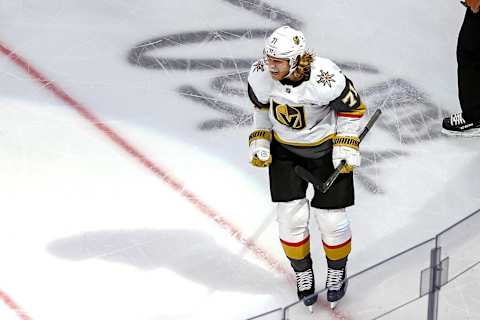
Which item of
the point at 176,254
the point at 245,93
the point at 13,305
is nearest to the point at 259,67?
the point at 176,254

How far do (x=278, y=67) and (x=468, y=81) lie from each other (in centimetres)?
140

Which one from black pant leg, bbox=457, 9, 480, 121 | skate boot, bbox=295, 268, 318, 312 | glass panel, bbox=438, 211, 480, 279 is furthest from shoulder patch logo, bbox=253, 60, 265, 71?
black pant leg, bbox=457, 9, 480, 121

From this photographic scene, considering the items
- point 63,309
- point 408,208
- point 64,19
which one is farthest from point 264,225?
point 64,19

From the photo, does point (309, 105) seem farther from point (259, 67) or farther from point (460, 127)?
point (460, 127)

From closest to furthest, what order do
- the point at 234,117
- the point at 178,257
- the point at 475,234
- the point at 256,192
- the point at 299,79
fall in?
the point at 475,234
the point at 299,79
the point at 178,257
the point at 256,192
the point at 234,117

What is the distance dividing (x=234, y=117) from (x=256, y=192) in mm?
512

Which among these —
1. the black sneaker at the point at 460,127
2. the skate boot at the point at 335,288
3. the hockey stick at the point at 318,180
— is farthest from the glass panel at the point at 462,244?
the black sneaker at the point at 460,127

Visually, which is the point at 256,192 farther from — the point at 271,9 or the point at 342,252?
the point at 271,9

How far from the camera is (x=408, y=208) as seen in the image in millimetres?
4586

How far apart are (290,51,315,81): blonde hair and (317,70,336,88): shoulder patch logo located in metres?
0.04

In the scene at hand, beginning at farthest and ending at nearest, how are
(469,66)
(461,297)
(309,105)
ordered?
1. (469,66)
2. (309,105)
3. (461,297)

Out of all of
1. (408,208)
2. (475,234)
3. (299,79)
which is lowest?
(408,208)

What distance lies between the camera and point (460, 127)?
4.96 m

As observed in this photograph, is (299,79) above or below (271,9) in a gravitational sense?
above
